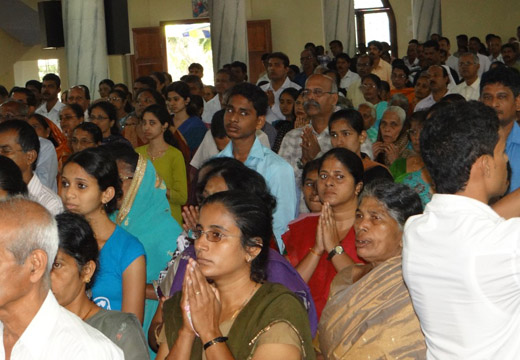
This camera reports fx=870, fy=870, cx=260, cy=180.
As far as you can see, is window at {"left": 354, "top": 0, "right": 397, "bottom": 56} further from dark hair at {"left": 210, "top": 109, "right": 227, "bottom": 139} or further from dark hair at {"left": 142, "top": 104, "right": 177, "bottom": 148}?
dark hair at {"left": 210, "top": 109, "right": 227, "bottom": 139}

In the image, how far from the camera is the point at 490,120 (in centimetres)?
218

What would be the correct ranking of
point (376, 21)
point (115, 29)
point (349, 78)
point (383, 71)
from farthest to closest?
1. point (376, 21)
2. point (383, 71)
3. point (349, 78)
4. point (115, 29)

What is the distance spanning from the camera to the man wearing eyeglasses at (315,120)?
566 centimetres

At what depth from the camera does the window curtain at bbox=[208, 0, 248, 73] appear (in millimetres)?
10711

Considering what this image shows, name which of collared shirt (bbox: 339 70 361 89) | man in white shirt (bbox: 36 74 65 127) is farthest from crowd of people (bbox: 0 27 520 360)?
collared shirt (bbox: 339 70 361 89)

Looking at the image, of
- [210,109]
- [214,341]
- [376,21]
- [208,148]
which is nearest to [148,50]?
[376,21]

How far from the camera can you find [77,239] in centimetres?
280

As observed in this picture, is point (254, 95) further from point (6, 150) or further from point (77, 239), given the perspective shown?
point (77, 239)

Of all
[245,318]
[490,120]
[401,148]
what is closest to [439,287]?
[490,120]

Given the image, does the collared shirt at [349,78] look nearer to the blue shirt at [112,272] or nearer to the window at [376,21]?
the window at [376,21]

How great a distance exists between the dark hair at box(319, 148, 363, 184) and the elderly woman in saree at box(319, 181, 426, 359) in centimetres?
85

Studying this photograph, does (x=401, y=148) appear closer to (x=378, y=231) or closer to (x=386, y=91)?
(x=378, y=231)

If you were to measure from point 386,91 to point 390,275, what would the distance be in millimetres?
6674

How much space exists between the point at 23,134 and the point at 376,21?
52.8 ft
